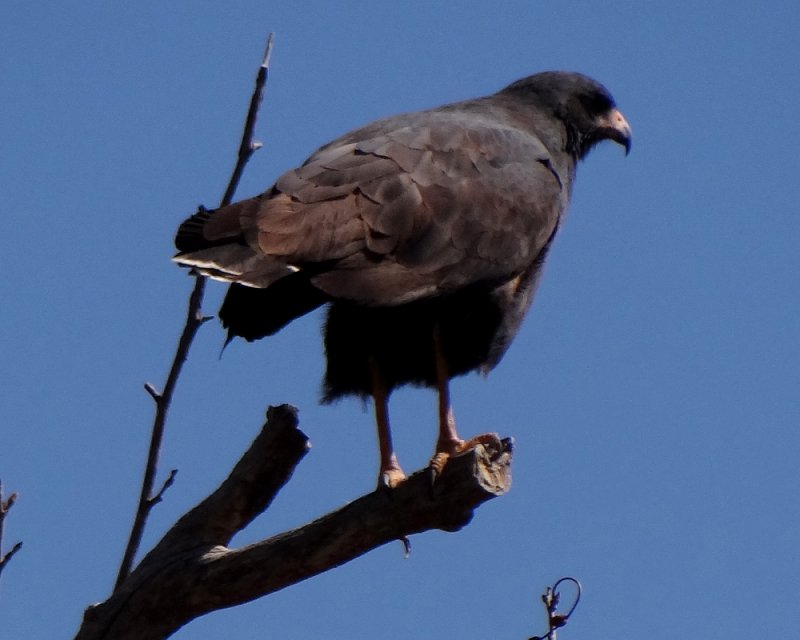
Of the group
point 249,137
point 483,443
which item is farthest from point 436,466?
point 249,137

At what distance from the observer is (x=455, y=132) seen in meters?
5.73

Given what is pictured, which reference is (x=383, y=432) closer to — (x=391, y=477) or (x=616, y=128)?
(x=391, y=477)

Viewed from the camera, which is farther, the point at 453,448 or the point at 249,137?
the point at 453,448

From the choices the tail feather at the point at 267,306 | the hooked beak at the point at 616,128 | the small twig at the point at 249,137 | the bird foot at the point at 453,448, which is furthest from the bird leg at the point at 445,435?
the hooked beak at the point at 616,128

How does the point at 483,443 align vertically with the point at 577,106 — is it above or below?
below

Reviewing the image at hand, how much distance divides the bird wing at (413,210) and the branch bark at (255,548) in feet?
2.25

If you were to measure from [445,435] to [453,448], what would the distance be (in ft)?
0.50

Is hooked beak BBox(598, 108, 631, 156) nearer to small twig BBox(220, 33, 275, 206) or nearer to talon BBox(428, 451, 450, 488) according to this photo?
talon BBox(428, 451, 450, 488)

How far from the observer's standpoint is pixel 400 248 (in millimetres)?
5062

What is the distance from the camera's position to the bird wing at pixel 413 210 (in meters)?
4.84

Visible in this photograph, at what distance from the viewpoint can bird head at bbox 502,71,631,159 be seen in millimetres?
7105

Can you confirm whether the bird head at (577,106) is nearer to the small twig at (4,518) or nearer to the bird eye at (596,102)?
the bird eye at (596,102)

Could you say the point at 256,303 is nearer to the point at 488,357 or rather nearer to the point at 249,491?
the point at 249,491

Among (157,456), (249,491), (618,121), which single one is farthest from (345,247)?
(618,121)
